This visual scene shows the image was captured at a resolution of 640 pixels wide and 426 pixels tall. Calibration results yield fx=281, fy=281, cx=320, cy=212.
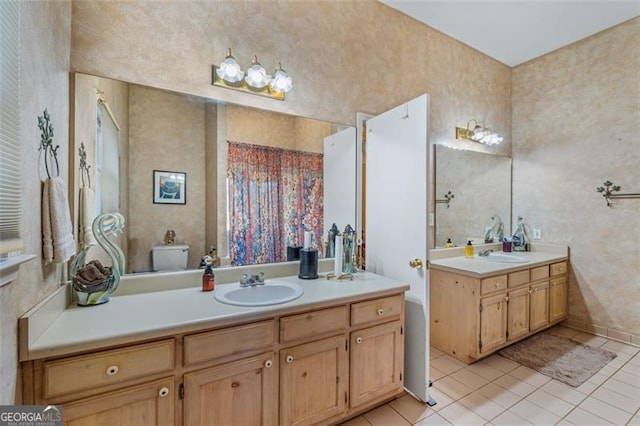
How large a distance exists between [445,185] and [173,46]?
8.73 ft

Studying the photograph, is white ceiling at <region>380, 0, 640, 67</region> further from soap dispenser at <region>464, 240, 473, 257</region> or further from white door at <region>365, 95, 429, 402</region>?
soap dispenser at <region>464, 240, 473, 257</region>

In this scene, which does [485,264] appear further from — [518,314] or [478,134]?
[478,134]

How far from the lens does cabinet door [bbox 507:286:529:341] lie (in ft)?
8.43

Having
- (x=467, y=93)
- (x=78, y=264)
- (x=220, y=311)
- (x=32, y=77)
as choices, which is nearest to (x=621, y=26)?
(x=467, y=93)

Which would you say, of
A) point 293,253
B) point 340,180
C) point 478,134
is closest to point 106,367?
point 293,253

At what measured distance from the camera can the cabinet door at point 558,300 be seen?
2.96 meters

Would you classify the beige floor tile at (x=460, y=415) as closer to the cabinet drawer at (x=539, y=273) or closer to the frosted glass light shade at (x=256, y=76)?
the cabinet drawer at (x=539, y=273)

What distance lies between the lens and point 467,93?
3.10 meters

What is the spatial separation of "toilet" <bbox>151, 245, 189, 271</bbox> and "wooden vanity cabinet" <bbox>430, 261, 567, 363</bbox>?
7.02ft

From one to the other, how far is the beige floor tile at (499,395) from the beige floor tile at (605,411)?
1.29 ft

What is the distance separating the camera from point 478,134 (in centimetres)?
313

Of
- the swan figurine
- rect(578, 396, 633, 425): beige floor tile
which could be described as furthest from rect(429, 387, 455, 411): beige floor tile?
the swan figurine

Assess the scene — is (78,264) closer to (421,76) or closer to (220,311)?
(220,311)

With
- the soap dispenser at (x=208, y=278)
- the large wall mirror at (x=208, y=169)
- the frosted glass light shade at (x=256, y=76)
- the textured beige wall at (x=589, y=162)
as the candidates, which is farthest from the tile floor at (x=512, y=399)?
the frosted glass light shade at (x=256, y=76)
